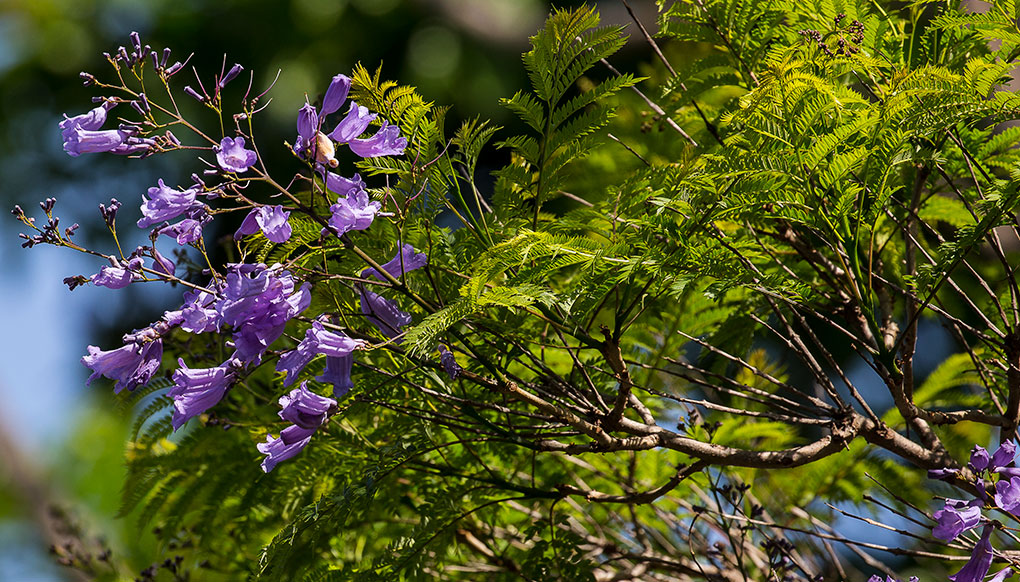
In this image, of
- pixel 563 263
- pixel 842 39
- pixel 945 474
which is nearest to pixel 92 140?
pixel 563 263

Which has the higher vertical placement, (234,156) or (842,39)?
(842,39)

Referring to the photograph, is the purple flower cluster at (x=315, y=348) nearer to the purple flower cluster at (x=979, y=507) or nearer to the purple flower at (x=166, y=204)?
the purple flower at (x=166, y=204)

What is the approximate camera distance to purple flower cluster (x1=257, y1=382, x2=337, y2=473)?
37.1 inches

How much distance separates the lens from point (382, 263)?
3.53 feet

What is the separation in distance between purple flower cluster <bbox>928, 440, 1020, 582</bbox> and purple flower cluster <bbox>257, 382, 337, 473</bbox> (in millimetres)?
661

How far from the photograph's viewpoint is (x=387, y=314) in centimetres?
103

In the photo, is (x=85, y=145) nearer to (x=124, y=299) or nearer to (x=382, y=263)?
(x=382, y=263)

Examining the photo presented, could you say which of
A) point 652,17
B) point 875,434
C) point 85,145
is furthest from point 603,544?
point 652,17

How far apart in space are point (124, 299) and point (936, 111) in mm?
6525

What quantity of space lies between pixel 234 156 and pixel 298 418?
0.28 meters

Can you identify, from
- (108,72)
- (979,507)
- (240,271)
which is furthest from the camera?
(108,72)

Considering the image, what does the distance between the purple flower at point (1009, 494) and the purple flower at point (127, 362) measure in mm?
925

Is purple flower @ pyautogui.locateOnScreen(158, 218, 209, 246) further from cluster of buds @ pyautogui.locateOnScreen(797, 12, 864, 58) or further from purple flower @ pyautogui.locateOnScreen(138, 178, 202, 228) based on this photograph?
cluster of buds @ pyautogui.locateOnScreen(797, 12, 864, 58)

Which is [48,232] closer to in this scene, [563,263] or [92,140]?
[92,140]
